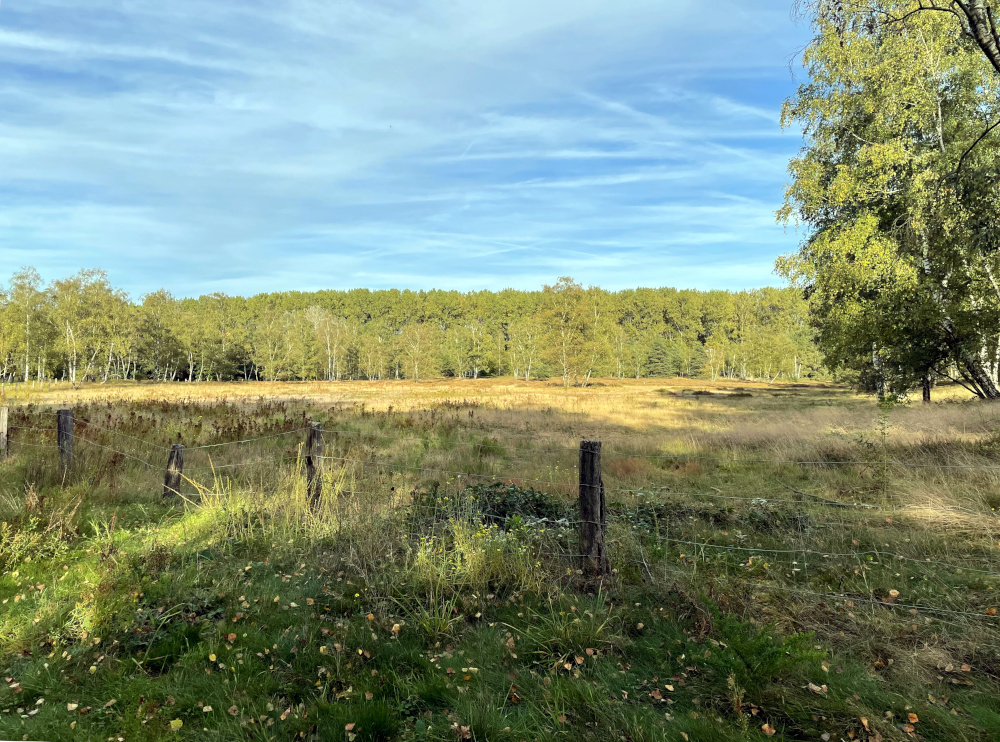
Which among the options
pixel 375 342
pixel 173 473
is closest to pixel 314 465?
pixel 173 473

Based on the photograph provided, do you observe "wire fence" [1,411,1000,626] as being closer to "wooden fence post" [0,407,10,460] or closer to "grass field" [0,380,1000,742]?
"grass field" [0,380,1000,742]

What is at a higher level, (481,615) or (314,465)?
(314,465)

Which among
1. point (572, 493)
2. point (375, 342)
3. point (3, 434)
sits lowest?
point (572, 493)

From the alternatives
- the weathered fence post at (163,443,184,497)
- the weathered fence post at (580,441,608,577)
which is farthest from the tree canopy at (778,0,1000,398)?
the weathered fence post at (163,443,184,497)

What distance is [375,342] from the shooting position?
95062 millimetres

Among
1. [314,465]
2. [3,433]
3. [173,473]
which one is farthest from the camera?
[3,433]

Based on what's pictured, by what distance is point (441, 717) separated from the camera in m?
3.21

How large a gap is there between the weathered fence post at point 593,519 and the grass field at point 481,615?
157mm

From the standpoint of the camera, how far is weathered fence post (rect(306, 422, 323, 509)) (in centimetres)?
694

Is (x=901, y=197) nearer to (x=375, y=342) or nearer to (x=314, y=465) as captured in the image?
(x=314, y=465)

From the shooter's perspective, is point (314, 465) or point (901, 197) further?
point (901, 197)

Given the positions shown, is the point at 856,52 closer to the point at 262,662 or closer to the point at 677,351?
the point at 262,662

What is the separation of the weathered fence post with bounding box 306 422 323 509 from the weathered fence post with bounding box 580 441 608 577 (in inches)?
147

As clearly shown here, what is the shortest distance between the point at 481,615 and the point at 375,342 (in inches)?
3690
